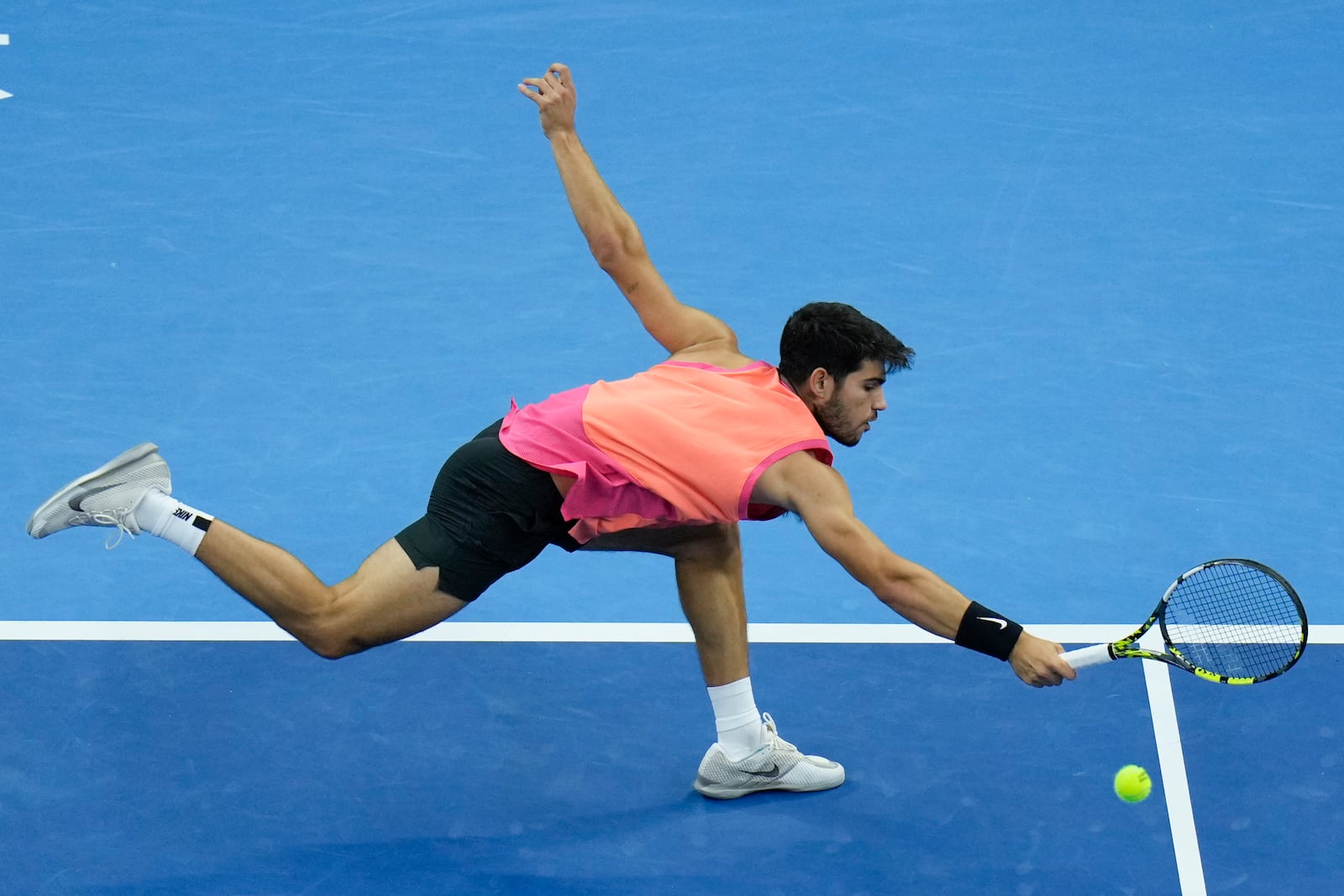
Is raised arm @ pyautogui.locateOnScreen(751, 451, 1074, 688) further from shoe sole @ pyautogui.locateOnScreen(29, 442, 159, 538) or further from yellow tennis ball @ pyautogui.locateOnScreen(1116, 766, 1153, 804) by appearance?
shoe sole @ pyautogui.locateOnScreen(29, 442, 159, 538)

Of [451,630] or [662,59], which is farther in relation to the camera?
[662,59]

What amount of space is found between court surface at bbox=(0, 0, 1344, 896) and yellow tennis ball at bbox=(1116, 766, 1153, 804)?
0.09 meters

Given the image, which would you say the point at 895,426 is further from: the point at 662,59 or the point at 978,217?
the point at 662,59

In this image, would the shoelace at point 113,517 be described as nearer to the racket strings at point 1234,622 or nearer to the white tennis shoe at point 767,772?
the white tennis shoe at point 767,772

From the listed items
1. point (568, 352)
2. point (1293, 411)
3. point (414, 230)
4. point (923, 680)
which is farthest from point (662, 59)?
point (923, 680)

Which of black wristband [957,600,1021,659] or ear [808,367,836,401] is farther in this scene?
ear [808,367,836,401]

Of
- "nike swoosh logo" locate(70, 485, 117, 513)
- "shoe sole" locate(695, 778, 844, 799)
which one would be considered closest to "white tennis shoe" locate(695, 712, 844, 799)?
"shoe sole" locate(695, 778, 844, 799)

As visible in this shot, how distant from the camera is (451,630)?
5977mm

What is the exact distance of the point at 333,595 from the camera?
16.4ft

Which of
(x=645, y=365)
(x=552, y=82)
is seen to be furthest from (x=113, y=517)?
(x=645, y=365)

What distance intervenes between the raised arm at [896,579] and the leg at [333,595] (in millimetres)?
1112

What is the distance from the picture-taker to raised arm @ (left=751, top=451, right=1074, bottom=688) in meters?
4.44

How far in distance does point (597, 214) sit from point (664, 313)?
38 centimetres

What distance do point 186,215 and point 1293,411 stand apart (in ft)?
17.4
